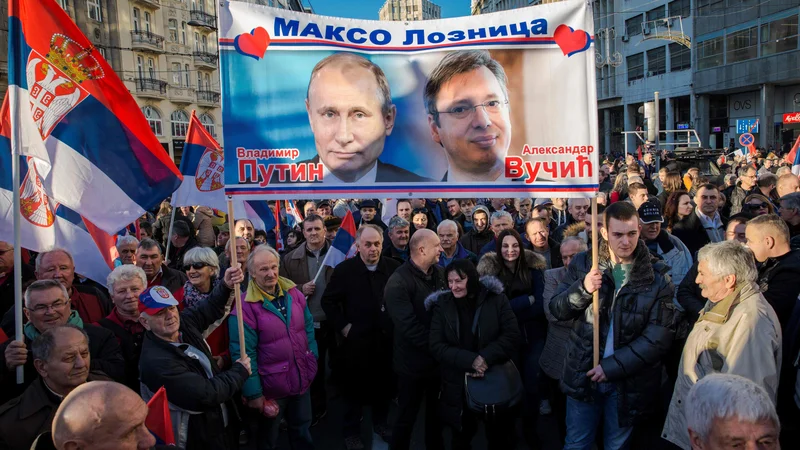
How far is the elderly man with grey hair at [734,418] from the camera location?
Result: 203cm

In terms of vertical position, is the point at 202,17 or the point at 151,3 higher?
the point at 202,17

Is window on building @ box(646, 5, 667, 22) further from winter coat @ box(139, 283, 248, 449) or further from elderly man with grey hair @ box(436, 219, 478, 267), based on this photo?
winter coat @ box(139, 283, 248, 449)

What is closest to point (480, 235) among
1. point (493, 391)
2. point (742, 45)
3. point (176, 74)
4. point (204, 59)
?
point (493, 391)

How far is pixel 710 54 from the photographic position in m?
39.5

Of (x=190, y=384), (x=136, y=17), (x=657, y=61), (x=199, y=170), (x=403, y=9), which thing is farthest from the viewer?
(x=403, y=9)

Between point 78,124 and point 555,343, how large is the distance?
156 inches

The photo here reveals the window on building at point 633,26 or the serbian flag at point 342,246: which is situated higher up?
the window on building at point 633,26

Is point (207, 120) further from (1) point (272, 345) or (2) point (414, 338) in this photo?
(2) point (414, 338)

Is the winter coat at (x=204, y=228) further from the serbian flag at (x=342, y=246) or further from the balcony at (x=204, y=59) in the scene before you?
the balcony at (x=204, y=59)

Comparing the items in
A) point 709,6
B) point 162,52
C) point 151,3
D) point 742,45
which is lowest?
point 742,45

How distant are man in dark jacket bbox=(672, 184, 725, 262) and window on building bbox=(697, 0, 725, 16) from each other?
125 ft

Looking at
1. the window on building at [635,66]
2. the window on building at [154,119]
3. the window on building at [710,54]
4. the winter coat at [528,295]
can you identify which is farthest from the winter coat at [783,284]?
the window on building at [635,66]

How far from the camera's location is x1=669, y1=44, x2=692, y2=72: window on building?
42.8 m

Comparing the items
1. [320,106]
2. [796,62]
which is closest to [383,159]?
[320,106]
